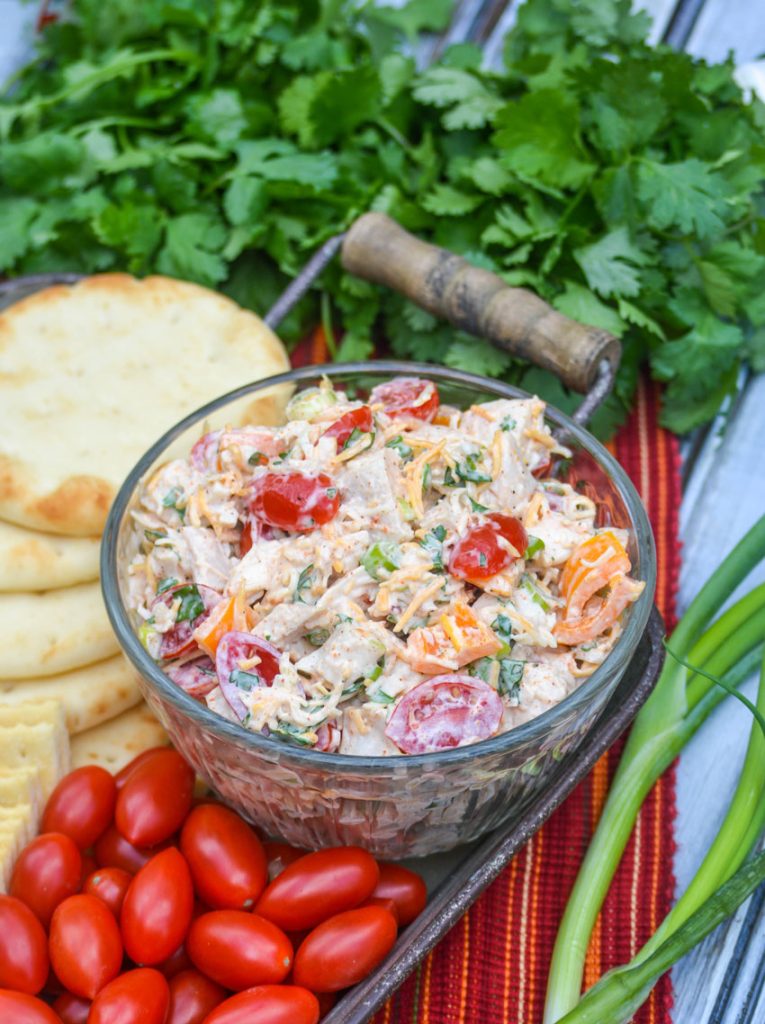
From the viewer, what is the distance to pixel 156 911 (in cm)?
259

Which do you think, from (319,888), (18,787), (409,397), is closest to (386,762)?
(319,888)

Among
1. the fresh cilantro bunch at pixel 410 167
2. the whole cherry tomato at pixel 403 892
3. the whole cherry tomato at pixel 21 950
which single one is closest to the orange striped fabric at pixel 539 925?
the whole cherry tomato at pixel 403 892

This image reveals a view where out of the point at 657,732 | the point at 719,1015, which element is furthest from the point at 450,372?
the point at 719,1015

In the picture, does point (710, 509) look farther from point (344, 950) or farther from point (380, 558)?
point (344, 950)

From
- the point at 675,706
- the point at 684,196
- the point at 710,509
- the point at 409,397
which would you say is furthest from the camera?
the point at 710,509

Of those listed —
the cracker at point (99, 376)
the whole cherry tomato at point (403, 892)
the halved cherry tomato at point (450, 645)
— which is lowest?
the whole cherry tomato at point (403, 892)

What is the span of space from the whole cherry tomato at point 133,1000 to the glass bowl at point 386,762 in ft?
1.45

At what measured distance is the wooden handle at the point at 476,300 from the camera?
11.1 feet

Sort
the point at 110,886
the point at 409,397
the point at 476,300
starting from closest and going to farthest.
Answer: the point at 110,886, the point at 409,397, the point at 476,300

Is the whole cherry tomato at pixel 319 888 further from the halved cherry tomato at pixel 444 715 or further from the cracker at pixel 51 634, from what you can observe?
the cracker at pixel 51 634

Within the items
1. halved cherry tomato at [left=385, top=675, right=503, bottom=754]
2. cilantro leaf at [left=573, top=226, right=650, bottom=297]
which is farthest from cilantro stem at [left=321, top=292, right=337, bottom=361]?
halved cherry tomato at [left=385, top=675, right=503, bottom=754]

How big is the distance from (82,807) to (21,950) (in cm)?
37

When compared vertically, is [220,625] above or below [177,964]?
above

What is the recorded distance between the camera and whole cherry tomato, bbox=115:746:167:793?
2897 mm
